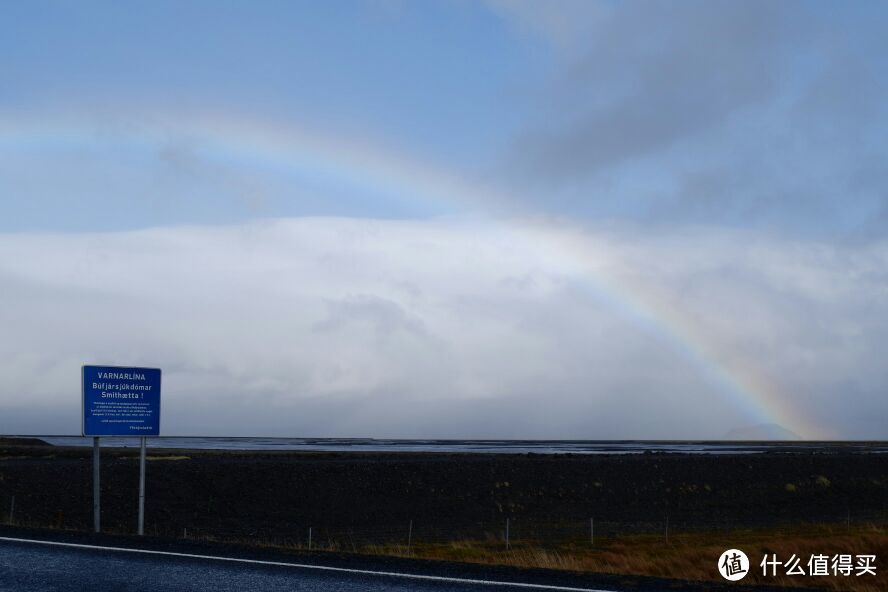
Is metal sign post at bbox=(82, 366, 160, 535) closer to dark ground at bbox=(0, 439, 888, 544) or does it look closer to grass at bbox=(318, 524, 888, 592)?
grass at bbox=(318, 524, 888, 592)

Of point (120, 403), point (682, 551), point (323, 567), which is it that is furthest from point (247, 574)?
point (682, 551)

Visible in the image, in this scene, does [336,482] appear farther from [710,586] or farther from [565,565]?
[710,586]

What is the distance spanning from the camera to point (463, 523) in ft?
163

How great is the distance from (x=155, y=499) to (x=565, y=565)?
3959 centimetres

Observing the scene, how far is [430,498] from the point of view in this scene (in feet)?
192

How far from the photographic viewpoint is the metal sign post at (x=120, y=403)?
21938 mm

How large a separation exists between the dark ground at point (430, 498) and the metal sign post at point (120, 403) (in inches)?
703

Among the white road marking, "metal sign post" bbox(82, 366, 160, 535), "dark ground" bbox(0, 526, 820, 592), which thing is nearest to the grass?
"dark ground" bbox(0, 526, 820, 592)

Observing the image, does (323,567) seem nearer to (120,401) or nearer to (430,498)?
(120,401)

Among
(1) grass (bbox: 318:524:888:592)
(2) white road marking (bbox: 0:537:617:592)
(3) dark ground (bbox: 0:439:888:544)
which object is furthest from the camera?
(3) dark ground (bbox: 0:439:888:544)

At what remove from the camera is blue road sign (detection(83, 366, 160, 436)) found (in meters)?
22.0

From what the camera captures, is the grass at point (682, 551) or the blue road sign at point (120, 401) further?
the grass at point (682, 551)

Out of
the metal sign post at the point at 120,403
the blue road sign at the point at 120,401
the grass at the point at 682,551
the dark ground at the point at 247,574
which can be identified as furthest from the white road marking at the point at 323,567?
the grass at the point at 682,551

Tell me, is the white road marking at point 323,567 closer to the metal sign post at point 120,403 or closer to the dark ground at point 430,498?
the metal sign post at point 120,403
